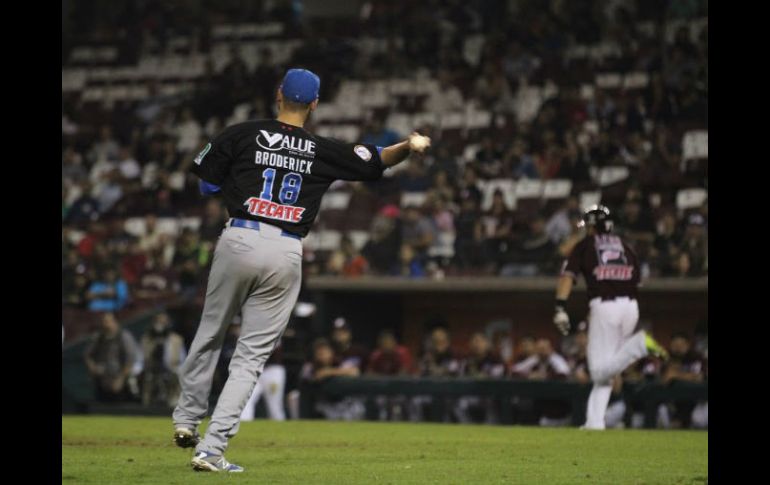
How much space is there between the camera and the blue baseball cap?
274 inches

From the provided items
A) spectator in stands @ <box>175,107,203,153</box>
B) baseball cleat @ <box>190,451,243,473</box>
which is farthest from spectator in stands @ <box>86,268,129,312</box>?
baseball cleat @ <box>190,451,243,473</box>

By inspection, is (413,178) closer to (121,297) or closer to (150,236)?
(150,236)

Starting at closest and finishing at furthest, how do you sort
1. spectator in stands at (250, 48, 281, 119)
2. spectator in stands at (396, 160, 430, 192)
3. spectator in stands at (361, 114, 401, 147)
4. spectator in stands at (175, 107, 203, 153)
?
spectator in stands at (396, 160, 430, 192)
spectator in stands at (361, 114, 401, 147)
spectator in stands at (175, 107, 203, 153)
spectator in stands at (250, 48, 281, 119)

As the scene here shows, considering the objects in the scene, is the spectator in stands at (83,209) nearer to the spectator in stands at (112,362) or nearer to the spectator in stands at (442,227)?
the spectator in stands at (112,362)

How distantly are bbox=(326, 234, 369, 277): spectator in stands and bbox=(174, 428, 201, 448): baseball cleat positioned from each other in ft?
35.6

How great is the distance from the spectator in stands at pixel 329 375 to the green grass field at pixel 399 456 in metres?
3.84

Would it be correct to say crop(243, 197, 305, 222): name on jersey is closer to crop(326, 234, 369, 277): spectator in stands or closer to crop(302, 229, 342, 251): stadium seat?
crop(326, 234, 369, 277): spectator in stands

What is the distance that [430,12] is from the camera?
24656 mm

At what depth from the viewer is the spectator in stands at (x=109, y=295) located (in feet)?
63.4
